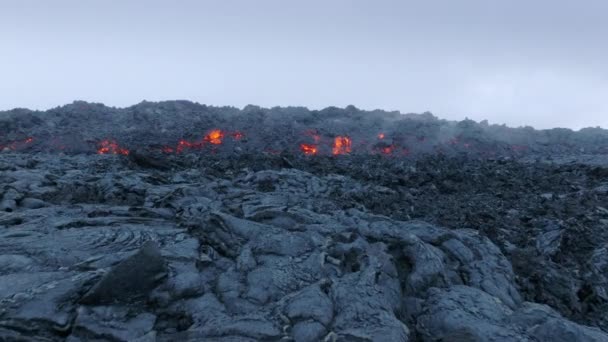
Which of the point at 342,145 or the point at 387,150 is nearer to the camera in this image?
the point at 387,150

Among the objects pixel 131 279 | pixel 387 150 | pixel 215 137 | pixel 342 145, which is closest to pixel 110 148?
pixel 215 137

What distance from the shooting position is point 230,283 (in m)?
7.56

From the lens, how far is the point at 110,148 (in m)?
30.1

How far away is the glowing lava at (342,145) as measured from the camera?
33688mm

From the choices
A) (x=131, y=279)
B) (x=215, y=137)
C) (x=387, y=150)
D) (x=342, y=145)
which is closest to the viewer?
(x=131, y=279)

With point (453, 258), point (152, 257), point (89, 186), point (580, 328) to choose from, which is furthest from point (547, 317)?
point (89, 186)

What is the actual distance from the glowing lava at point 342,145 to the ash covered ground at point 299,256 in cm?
1470

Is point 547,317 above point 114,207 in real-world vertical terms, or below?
below

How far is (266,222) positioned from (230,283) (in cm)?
292

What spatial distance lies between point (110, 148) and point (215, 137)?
7.93m

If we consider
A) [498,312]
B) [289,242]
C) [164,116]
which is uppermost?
[164,116]

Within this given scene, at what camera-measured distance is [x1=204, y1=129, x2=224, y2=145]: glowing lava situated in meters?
32.9

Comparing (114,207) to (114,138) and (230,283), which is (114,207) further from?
(114,138)

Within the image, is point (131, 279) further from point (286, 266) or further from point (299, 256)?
point (299, 256)
